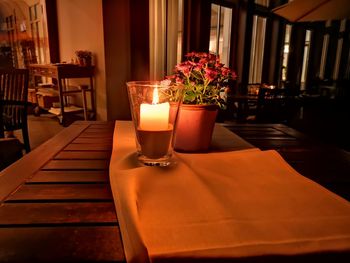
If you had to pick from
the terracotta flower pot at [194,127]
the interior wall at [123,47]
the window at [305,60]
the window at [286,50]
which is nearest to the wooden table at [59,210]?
the terracotta flower pot at [194,127]

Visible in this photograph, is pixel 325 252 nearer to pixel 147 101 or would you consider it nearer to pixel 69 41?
pixel 147 101

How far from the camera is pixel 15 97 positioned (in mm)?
2271

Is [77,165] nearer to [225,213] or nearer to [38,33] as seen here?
[225,213]

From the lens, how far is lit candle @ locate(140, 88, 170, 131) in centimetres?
69

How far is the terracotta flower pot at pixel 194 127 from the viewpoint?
0.79 metres

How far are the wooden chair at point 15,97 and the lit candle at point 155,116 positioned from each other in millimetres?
1869

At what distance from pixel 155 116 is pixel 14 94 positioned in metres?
2.05

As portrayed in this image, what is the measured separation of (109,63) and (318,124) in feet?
8.60

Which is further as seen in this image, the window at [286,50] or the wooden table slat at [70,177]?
the window at [286,50]

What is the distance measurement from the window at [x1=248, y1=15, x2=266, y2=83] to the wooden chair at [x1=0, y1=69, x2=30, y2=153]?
4.08 m

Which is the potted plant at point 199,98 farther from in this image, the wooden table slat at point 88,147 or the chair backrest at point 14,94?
the chair backrest at point 14,94

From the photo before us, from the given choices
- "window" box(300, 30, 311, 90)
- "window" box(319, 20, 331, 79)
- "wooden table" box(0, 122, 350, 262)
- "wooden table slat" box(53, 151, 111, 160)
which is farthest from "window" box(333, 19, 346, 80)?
"wooden table slat" box(53, 151, 111, 160)

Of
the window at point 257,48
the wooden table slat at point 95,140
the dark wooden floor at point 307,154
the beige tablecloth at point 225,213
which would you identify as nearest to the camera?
the beige tablecloth at point 225,213

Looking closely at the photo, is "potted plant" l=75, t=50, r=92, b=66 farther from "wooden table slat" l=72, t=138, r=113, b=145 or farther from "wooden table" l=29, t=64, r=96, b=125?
"wooden table slat" l=72, t=138, r=113, b=145
